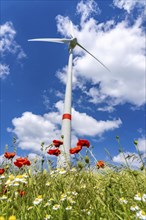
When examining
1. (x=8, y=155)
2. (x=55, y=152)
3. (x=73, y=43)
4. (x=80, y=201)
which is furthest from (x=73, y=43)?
(x=80, y=201)

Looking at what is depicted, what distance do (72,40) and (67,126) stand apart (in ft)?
43.6

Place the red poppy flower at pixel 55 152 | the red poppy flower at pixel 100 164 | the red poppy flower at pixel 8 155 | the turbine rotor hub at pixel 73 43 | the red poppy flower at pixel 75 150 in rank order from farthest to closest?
the turbine rotor hub at pixel 73 43 → the red poppy flower at pixel 8 155 → the red poppy flower at pixel 55 152 → the red poppy flower at pixel 100 164 → the red poppy flower at pixel 75 150

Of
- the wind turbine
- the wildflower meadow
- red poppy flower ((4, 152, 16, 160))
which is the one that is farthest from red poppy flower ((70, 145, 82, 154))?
the wind turbine

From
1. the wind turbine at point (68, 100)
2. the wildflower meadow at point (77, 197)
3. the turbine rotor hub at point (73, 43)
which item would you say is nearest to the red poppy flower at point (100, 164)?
the wildflower meadow at point (77, 197)

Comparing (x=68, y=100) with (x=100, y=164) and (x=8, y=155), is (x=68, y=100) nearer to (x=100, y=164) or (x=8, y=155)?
(x=8, y=155)

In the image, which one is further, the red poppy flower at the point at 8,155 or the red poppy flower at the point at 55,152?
the red poppy flower at the point at 8,155

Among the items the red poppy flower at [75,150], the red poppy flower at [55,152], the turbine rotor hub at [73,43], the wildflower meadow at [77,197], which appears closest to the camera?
the wildflower meadow at [77,197]

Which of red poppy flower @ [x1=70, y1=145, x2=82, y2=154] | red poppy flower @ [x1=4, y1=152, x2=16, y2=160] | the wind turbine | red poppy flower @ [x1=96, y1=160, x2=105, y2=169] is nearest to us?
red poppy flower @ [x1=70, y1=145, x2=82, y2=154]

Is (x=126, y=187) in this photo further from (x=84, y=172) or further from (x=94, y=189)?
(x=84, y=172)

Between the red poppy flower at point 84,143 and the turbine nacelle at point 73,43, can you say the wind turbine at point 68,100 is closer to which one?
the turbine nacelle at point 73,43

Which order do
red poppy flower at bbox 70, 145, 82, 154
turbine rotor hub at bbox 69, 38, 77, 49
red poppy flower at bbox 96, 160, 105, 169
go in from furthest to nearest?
turbine rotor hub at bbox 69, 38, 77, 49 < red poppy flower at bbox 96, 160, 105, 169 < red poppy flower at bbox 70, 145, 82, 154

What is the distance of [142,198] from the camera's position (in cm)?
500

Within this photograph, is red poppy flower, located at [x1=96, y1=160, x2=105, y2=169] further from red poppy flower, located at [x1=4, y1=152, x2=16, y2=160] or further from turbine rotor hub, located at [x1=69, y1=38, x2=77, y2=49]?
turbine rotor hub, located at [x1=69, y1=38, x2=77, y2=49]

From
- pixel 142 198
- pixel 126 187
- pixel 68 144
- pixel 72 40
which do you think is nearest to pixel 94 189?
pixel 126 187
